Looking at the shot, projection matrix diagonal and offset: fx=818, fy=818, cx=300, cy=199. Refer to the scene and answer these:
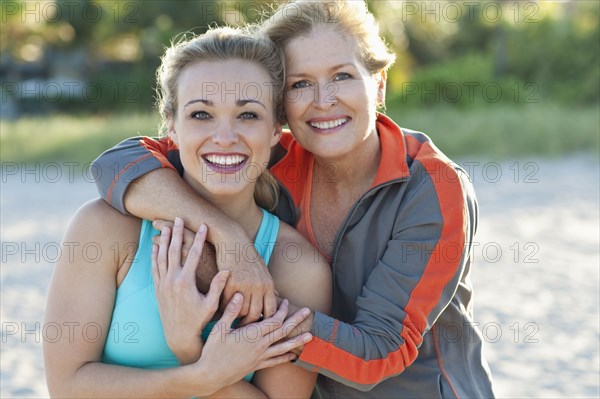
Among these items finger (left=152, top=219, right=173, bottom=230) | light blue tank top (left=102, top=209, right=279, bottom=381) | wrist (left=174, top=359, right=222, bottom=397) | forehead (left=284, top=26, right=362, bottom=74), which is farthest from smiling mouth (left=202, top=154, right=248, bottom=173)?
wrist (left=174, top=359, right=222, bottom=397)

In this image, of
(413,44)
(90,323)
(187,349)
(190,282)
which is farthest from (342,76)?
(413,44)

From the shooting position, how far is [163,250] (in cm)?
246

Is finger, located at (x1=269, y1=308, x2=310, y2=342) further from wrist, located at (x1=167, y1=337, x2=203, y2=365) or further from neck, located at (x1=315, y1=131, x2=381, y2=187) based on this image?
neck, located at (x1=315, y1=131, x2=381, y2=187)

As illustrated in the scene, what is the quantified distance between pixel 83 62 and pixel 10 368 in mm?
22995

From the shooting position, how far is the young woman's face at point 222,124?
2541 millimetres

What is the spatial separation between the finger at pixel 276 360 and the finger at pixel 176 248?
386 millimetres

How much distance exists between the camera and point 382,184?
108 inches

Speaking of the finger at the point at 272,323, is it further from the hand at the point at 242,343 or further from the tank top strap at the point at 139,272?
the tank top strap at the point at 139,272

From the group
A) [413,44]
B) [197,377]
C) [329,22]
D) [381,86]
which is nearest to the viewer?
[197,377]

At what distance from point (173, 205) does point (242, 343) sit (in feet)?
1.56

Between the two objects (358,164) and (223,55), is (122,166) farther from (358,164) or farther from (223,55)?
(358,164)

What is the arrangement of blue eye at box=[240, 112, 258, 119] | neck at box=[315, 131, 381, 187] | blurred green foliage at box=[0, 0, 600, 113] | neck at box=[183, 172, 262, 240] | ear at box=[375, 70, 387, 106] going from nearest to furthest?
1. blue eye at box=[240, 112, 258, 119]
2. neck at box=[183, 172, 262, 240]
3. neck at box=[315, 131, 381, 187]
4. ear at box=[375, 70, 387, 106]
5. blurred green foliage at box=[0, 0, 600, 113]

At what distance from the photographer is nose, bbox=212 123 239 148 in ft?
8.20

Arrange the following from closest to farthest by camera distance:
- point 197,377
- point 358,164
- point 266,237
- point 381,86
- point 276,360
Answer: point 197,377 < point 276,360 < point 266,237 < point 358,164 < point 381,86
